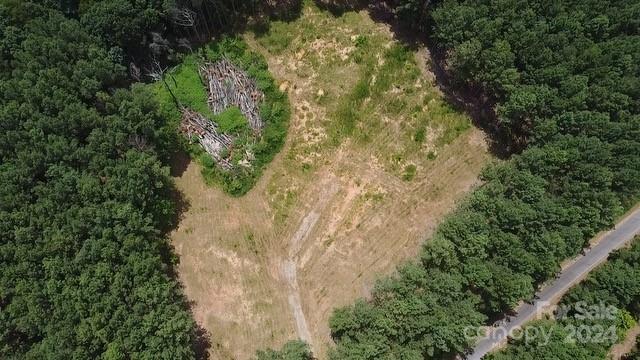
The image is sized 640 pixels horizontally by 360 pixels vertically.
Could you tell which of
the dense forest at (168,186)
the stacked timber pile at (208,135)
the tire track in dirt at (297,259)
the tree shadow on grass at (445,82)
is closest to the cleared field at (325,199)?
the tire track in dirt at (297,259)

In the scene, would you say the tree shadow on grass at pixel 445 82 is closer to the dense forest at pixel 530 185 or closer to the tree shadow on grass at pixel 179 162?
the dense forest at pixel 530 185

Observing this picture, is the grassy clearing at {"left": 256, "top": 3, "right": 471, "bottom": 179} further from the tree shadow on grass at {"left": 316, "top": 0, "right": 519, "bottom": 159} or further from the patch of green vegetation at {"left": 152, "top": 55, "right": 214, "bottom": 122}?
the patch of green vegetation at {"left": 152, "top": 55, "right": 214, "bottom": 122}

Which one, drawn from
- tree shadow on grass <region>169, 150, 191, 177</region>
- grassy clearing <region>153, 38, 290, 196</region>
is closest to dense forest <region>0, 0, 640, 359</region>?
tree shadow on grass <region>169, 150, 191, 177</region>

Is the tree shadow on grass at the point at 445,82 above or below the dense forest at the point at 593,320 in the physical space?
above

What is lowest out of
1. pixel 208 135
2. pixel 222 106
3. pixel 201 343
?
pixel 201 343

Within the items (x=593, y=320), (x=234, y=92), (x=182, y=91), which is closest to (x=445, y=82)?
(x=234, y=92)

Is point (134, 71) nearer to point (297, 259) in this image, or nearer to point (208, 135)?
point (208, 135)

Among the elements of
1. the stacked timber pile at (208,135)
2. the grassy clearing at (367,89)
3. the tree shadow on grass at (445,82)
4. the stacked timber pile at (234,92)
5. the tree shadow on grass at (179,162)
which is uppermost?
the tree shadow on grass at (445,82)

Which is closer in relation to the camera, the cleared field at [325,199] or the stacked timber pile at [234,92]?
the cleared field at [325,199]
